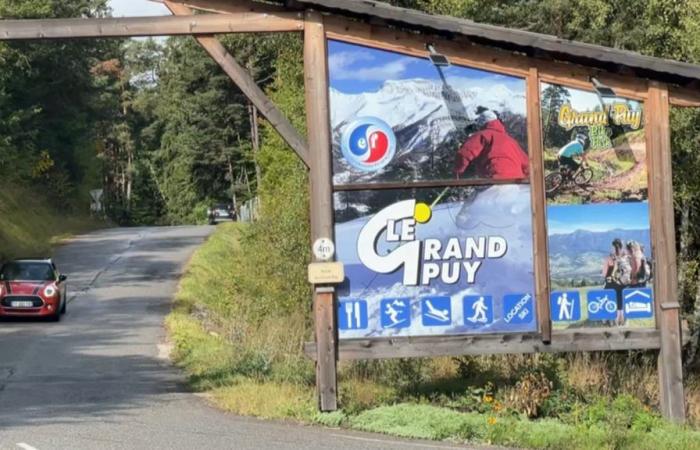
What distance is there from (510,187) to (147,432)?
213 inches

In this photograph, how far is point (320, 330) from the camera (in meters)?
14.0

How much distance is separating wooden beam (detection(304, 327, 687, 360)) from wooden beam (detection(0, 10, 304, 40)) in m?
4.11

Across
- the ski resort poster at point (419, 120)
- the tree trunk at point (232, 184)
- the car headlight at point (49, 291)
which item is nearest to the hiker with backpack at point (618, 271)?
the ski resort poster at point (419, 120)

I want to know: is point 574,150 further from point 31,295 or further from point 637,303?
point 31,295

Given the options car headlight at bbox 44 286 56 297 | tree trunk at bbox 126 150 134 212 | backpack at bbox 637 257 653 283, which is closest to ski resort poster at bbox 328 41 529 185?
backpack at bbox 637 257 653 283

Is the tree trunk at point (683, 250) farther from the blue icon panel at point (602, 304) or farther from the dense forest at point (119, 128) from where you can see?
the dense forest at point (119, 128)

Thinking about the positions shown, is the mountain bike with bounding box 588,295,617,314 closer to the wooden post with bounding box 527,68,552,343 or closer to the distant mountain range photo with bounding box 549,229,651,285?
the distant mountain range photo with bounding box 549,229,651,285

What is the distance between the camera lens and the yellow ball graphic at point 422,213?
14.2m

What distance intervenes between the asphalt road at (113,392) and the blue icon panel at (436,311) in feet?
6.65

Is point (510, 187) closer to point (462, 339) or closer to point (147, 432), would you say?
point (462, 339)

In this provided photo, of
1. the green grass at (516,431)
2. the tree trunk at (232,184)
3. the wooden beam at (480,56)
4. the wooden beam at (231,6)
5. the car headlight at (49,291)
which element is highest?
the tree trunk at (232,184)

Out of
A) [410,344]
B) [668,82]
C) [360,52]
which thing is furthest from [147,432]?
[668,82]

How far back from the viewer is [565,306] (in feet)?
47.1

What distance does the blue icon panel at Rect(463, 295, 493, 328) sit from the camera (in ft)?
46.7
